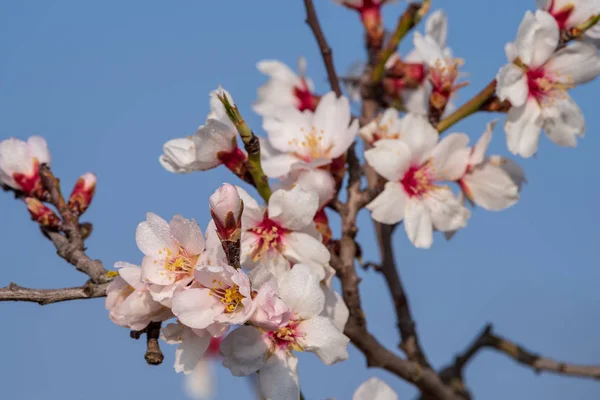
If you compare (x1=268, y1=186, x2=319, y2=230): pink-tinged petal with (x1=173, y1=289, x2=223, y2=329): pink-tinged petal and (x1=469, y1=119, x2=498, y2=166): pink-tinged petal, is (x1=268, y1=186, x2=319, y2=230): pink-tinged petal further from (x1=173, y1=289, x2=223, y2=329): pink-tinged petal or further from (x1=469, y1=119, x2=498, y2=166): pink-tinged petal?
(x1=469, y1=119, x2=498, y2=166): pink-tinged petal

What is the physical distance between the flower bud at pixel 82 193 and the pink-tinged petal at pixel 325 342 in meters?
0.84

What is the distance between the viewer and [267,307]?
3.92 ft

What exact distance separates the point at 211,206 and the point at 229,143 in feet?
1.41

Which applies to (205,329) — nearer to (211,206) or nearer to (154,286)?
(154,286)

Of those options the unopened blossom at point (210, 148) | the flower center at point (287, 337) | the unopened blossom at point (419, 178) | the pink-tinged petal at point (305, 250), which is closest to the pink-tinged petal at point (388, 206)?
the unopened blossom at point (419, 178)

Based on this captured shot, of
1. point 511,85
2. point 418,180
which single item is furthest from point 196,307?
point 511,85

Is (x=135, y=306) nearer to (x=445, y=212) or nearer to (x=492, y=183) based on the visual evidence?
(x=445, y=212)

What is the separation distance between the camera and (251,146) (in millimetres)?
1486

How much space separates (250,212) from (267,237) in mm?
63

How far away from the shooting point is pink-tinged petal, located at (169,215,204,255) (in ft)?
4.23

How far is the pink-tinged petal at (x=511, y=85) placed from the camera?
5.51ft

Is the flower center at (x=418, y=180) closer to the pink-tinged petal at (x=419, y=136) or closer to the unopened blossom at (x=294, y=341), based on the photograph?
the pink-tinged petal at (x=419, y=136)

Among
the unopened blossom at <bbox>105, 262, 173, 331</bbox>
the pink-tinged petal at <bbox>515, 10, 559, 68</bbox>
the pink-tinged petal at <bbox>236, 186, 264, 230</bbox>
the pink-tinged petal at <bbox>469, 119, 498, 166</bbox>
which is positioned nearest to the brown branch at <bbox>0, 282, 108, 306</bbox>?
the unopened blossom at <bbox>105, 262, 173, 331</bbox>

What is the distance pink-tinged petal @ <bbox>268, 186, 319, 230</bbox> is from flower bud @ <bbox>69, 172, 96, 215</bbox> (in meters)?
0.67
